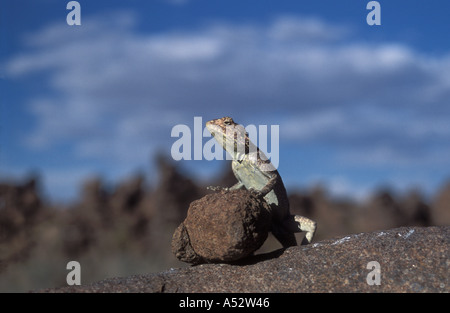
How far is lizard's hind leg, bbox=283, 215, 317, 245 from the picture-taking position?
9.06 metres

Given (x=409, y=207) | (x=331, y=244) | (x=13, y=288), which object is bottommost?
(x=13, y=288)

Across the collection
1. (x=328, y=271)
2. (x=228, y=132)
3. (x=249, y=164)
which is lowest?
(x=328, y=271)

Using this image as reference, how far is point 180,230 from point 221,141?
1.70m

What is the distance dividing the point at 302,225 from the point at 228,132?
2180mm

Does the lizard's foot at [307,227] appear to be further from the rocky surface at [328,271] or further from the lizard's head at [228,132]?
the lizard's head at [228,132]

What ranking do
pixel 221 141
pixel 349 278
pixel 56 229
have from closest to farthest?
pixel 349 278 < pixel 221 141 < pixel 56 229

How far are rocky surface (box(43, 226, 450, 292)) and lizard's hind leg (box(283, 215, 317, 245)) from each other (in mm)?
1020

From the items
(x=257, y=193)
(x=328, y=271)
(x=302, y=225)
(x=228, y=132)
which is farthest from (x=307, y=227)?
(x=228, y=132)

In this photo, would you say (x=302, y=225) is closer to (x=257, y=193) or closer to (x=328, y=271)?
(x=257, y=193)

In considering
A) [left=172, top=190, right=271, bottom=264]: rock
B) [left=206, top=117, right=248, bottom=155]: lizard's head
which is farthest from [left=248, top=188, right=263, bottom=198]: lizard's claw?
[left=206, top=117, right=248, bottom=155]: lizard's head

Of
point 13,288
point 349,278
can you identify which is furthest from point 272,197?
point 13,288

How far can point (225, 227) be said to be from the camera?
7.29m
